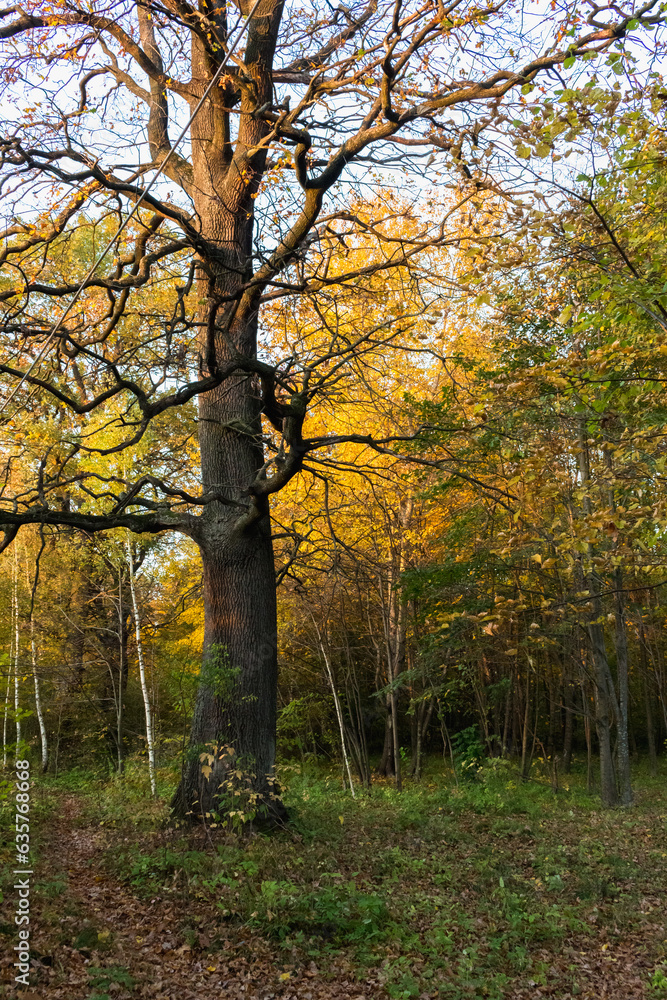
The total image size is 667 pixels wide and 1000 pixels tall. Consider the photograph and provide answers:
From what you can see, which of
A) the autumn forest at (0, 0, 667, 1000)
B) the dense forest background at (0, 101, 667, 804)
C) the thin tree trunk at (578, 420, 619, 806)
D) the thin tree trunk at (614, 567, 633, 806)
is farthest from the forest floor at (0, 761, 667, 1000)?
the thin tree trunk at (614, 567, 633, 806)

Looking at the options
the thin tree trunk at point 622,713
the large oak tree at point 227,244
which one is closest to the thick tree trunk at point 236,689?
the large oak tree at point 227,244

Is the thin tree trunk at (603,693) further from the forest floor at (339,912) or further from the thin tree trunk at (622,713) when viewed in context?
the forest floor at (339,912)

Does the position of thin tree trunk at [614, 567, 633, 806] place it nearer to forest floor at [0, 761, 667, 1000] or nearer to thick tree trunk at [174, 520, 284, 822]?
forest floor at [0, 761, 667, 1000]

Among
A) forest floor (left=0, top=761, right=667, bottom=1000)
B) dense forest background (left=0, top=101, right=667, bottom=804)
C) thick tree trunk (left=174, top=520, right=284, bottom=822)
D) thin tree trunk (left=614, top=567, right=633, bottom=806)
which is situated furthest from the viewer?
thin tree trunk (left=614, top=567, right=633, bottom=806)

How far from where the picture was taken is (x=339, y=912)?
15.5 feet

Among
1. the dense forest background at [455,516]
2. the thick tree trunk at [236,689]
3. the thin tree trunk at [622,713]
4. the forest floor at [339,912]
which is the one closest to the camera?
the forest floor at [339,912]

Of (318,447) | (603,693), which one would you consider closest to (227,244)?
(318,447)

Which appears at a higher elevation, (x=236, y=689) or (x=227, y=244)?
(x=227, y=244)

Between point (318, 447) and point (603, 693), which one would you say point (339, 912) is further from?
point (603, 693)

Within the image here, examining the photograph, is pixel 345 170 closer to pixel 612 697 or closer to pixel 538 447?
pixel 538 447

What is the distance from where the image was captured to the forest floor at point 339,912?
401cm

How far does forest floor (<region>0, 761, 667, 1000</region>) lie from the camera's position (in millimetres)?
4008

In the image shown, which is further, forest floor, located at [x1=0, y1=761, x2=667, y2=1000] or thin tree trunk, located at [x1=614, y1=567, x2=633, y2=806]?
thin tree trunk, located at [x1=614, y1=567, x2=633, y2=806]

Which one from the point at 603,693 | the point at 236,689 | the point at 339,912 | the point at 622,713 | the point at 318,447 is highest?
the point at 318,447
